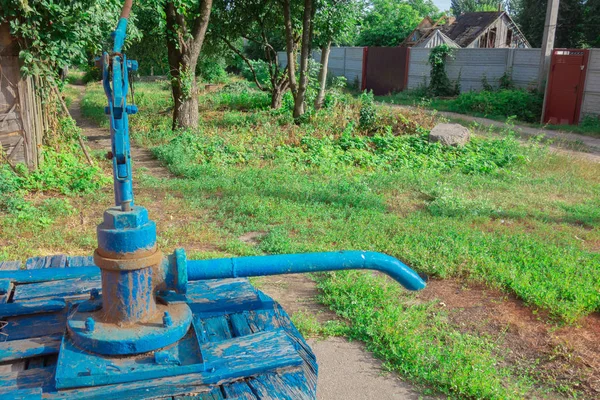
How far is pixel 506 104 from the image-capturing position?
17062 mm

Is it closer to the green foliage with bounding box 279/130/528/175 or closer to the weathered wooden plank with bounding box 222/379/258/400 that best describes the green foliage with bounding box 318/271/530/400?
the weathered wooden plank with bounding box 222/379/258/400

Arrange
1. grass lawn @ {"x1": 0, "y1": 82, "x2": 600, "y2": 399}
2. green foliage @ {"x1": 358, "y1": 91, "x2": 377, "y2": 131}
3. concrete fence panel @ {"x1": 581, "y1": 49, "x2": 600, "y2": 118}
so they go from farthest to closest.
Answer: concrete fence panel @ {"x1": 581, "y1": 49, "x2": 600, "y2": 118}, green foliage @ {"x1": 358, "y1": 91, "x2": 377, "y2": 131}, grass lawn @ {"x1": 0, "y1": 82, "x2": 600, "y2": 399}

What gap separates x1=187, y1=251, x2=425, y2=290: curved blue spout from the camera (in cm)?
167

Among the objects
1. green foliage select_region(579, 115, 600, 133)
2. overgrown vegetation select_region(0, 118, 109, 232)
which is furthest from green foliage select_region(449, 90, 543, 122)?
overgrown vegetation select_region(0, 118, 109, 232)

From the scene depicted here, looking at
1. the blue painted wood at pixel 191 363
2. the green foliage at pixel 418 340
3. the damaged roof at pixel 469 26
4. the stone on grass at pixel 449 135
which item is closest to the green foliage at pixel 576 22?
the damaged roof at pixel 469 26

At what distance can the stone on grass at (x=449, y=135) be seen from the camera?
10.4 metres

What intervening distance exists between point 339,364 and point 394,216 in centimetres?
312

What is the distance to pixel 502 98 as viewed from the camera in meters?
17.3

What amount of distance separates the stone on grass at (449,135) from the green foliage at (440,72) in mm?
11290

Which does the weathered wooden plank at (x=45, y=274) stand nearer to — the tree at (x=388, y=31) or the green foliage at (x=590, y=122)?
the green foliage at (x=590, y=122)

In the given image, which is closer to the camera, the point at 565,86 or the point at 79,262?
the point at 79,262

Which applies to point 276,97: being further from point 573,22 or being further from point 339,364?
point 573,22

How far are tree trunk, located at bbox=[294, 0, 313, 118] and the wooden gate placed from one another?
1197cm

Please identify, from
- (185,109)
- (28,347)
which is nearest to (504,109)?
(185,109)
